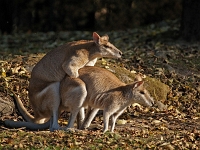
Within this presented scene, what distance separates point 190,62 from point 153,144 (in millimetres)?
5711

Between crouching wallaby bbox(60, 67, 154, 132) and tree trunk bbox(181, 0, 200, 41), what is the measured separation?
765 centimetres

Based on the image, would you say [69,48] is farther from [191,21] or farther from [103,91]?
[191,21]

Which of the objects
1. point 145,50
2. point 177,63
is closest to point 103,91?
point 177,63

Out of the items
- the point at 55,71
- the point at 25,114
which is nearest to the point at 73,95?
the point at 55,71

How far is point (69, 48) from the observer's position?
9.33 meters

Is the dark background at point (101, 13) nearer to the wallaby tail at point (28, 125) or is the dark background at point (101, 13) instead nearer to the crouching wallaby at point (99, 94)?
the wallaby tail at point (28, 125)

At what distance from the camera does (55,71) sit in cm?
922

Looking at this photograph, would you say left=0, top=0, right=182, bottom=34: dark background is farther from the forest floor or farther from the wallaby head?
the wallaby head

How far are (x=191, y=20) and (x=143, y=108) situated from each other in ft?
19.7

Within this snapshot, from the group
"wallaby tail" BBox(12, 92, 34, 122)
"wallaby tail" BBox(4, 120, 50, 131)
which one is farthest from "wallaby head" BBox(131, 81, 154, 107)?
"wallaby tail" BBox(12, 92, 34, 122)

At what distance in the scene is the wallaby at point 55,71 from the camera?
9.07 meters

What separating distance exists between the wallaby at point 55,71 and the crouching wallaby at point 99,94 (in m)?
0.12

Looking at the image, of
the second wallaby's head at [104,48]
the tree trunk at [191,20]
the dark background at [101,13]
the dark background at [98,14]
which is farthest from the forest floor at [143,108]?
the dark background at [101,13]

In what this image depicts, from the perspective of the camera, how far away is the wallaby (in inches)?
357
